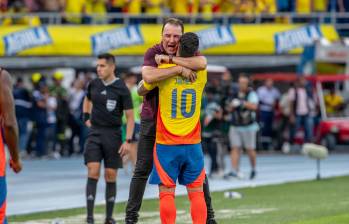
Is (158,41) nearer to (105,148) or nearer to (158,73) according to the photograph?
(105,148)

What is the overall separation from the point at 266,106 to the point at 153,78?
69.3ft

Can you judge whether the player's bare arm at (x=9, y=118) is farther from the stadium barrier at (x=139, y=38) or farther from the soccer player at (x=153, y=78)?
the stadium barrier at (x=139, y=38)

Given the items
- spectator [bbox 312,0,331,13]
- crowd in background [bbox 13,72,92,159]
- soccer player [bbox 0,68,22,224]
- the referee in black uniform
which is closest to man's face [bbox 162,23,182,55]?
soccer player [bbox 0,68,22,224]

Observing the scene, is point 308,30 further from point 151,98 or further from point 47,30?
point 151,98

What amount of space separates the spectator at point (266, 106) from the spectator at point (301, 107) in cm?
53

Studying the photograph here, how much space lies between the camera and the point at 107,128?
14.9 m

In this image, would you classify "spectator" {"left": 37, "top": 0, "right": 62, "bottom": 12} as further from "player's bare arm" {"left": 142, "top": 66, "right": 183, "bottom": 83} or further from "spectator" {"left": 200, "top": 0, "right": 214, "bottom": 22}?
"player's bare arm" {"left": 142, "top": 66, "right": 183, "bottom": 83}

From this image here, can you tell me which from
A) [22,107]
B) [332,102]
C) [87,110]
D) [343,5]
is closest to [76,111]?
[22,107]

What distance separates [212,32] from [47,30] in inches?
170

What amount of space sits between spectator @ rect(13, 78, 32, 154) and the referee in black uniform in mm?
14475

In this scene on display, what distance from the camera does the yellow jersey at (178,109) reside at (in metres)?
11.4

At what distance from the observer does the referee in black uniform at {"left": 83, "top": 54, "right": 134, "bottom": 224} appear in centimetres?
1478

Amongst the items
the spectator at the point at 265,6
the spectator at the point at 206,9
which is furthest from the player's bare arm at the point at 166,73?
the spectator at the point at 265,6

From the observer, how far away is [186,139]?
11367 mm
